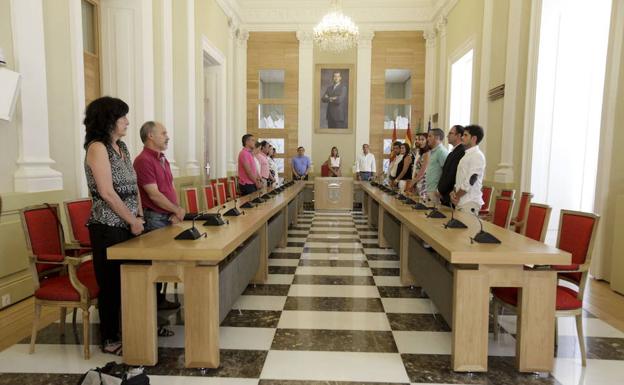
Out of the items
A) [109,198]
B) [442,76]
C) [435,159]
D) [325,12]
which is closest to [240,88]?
[325,12]

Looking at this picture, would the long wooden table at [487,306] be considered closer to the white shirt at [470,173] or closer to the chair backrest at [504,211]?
the chair backrest at [504,211]

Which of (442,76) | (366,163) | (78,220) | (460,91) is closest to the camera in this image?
(78,220)

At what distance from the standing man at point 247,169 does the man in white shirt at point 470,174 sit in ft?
9.73

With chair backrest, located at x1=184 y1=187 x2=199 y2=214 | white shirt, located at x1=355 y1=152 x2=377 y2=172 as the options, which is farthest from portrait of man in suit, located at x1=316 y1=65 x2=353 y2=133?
chair backrest, located at x1=184 y1=187 x2=199 y2=214

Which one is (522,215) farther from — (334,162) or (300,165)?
(300,165)

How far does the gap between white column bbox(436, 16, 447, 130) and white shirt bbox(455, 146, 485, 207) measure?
6289mm

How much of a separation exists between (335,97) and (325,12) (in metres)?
2.20

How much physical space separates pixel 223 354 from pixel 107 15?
4.91m

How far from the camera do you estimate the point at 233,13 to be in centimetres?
1034

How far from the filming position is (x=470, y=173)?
161 inches

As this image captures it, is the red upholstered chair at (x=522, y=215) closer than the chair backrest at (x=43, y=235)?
No

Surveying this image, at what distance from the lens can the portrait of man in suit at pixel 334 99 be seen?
11.6 metres

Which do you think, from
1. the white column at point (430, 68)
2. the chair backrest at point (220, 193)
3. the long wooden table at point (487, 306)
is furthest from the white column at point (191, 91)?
the white column at point (430, 68)

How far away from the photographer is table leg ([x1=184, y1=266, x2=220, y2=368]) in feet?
7.59
